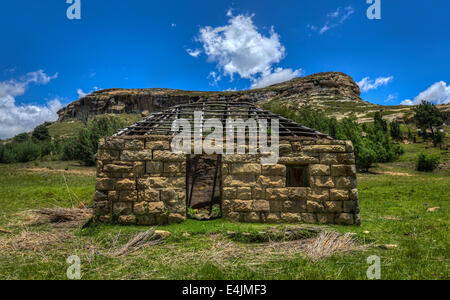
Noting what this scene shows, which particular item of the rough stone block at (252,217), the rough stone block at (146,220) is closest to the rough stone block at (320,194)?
the rough stone block at (252,217)

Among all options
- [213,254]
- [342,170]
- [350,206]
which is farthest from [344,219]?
[213,254]

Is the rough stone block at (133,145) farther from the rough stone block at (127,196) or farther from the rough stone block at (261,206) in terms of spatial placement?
the rough stone block at (261,206)

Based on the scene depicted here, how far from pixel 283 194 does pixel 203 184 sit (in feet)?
8.52

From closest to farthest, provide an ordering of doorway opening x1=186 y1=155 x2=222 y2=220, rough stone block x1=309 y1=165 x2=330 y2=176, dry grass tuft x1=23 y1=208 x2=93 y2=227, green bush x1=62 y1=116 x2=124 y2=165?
rough stone block x1=309 y1=165 x2=330 y2=176 → dry grass tuft x1=23 y1=208 x2=93 y2=227 → doorway opening x1=186 y1=155 x2=222 y2=220 → green bush x1=62 y1=116 x2=124 y2=165

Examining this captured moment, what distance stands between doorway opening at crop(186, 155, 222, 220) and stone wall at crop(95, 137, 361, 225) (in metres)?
0.86

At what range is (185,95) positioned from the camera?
264ft

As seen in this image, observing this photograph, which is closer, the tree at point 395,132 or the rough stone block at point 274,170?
the rough stone block at point 274,170

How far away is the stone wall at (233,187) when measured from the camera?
552cm

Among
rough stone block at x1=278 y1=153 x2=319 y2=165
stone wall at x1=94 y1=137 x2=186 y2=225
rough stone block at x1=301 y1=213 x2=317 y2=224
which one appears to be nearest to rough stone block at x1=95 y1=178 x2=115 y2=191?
stone wall at x1=94 y1=137 x2=186 y2=225

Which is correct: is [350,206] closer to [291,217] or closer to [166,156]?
[291,217]

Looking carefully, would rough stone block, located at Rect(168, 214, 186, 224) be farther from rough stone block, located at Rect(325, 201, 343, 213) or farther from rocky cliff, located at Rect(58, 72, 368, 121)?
rocky cliff, located at Rect(58, 72, 368, 121)

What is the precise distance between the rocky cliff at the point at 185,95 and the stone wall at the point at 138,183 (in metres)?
62.9

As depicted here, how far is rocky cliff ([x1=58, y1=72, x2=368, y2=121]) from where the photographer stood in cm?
6938
